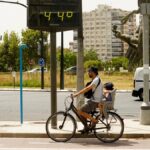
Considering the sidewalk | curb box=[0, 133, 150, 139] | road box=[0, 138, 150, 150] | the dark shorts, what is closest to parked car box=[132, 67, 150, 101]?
the sidewalk

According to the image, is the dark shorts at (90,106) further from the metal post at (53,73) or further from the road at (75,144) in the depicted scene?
the metal post at (53,73)

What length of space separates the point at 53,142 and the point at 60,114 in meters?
0.66

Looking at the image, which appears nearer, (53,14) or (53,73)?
(53,14)

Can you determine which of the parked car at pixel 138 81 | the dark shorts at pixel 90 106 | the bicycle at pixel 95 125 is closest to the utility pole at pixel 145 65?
the bicycle at pixel 95 125

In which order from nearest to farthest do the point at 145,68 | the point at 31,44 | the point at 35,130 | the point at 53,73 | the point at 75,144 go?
the point at 75,144 < the point at 35,130 < the point at 53,73 < the point at 145,68 < the point at 31,44

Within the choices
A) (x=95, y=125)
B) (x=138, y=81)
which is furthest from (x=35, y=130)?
(x=138, y=81)

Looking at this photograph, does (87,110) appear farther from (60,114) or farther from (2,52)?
(2,52)

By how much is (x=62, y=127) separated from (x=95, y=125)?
0.84m

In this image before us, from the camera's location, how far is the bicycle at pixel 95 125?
41.5 feet

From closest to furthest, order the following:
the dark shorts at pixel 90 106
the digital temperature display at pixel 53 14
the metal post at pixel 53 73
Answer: the dark shorts at pixel 90 106
the digital temperature display at pixel 53 14
the metal post at pixel 53 73

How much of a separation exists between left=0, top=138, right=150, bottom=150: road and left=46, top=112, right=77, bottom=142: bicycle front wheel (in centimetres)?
16

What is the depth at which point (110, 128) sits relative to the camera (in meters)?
12.8

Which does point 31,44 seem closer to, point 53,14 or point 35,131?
point 53,14

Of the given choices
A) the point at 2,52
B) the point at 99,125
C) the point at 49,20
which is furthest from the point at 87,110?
the point at 2,52
